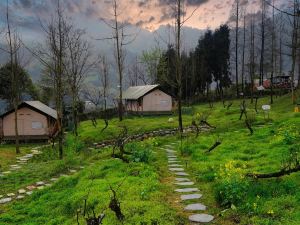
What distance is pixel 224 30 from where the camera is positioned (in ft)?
233

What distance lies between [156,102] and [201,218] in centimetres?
4584

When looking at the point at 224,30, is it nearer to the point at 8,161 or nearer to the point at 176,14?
the point at 176,14

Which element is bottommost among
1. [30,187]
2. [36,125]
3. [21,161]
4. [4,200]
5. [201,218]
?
[21,161]

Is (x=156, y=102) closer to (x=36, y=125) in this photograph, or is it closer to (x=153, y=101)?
(x=153, y=101)

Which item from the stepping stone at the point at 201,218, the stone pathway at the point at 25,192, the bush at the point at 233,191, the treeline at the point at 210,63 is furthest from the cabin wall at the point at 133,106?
the stepping stone at the point at 201,218

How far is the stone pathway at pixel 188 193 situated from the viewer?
371 inches

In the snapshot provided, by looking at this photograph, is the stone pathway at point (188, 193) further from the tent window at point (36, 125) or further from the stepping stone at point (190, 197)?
the tent window at point (36, 125)

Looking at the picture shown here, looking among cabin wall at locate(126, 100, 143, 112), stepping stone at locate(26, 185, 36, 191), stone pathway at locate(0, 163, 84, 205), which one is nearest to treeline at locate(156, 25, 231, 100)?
cabin wall at locate(126, 100, 143, 112)

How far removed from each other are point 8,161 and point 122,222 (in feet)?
68.8

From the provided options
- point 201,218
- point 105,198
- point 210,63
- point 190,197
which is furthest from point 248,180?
point 210,63

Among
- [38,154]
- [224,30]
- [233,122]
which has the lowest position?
[38,154]

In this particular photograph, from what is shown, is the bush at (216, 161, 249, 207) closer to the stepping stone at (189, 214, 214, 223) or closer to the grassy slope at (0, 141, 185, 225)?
the stepping stone at (189, 214, 214, 223)

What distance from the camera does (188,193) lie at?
11781 mm

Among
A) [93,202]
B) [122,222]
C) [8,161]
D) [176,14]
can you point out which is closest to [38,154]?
[8,161]
